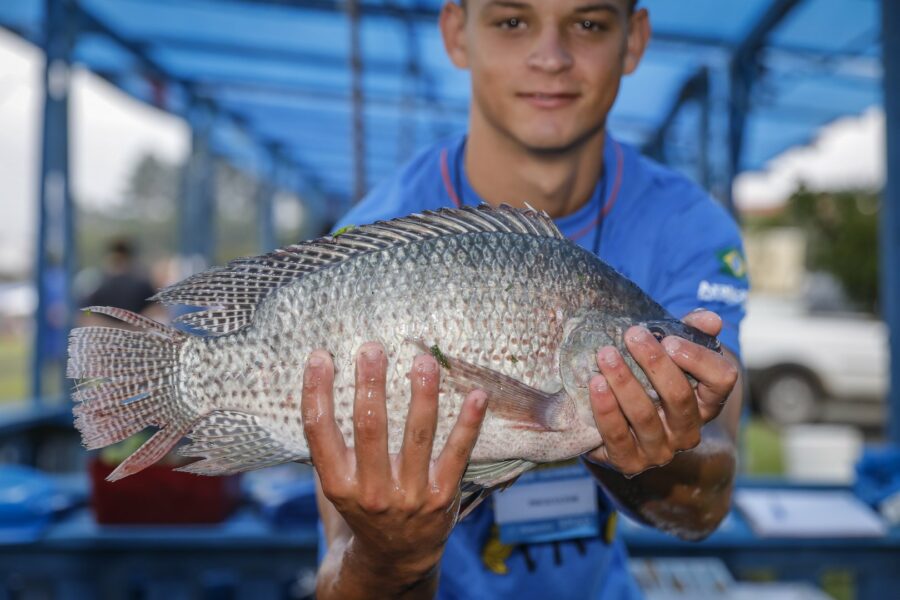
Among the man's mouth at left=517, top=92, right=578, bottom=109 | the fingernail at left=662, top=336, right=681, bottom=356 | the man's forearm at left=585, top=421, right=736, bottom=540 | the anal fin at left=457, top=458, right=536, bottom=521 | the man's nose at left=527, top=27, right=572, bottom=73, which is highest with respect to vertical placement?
the man's nose at left=527, top=27, right=572, bottom=73

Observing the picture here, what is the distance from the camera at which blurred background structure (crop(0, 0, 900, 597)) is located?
5254mm

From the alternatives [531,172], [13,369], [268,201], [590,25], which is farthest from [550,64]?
[13,369]

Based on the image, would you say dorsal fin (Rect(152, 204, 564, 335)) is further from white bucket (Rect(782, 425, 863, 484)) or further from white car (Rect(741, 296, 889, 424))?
white car (Rect(741, 296, 889, 424))

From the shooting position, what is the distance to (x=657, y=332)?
5.40 feet

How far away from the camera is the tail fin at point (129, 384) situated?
62.2 inches

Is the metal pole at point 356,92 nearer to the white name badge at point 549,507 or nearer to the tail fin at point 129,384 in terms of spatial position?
the white name badge at point 549,507

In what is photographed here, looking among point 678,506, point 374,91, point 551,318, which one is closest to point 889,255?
point 678,506

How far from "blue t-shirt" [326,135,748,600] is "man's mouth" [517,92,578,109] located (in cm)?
33

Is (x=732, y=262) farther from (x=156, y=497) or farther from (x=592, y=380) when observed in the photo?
(x=156, y=497)

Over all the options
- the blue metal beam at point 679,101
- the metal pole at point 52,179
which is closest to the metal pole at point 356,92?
the metal pole at point 52,179

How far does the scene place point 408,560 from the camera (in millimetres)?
1710

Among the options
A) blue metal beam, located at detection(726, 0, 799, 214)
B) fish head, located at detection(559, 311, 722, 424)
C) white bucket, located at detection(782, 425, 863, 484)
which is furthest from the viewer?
blue metal beam, located at detection(726, 0, 799, 214)

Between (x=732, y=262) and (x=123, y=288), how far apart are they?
7.73 meters

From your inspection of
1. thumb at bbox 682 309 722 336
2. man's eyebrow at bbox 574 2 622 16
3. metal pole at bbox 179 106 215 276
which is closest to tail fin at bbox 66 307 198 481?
thumb at bbox 682 309 722 336
